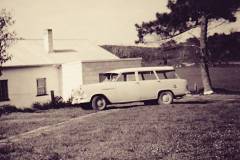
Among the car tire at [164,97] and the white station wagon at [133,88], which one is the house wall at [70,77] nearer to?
the white station wagon at [133,88]

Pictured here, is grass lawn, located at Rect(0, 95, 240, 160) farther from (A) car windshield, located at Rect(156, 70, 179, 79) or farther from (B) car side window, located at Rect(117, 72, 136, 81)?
(A) car windshield, located at Rect(156, 70, 179, 79)

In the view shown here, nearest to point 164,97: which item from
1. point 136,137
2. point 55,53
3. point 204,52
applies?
point 136,137

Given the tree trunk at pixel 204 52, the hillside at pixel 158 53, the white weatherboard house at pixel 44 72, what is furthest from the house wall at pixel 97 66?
the tree trunk at pixel 204 52

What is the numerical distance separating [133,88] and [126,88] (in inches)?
12.2

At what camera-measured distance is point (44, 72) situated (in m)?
28.3

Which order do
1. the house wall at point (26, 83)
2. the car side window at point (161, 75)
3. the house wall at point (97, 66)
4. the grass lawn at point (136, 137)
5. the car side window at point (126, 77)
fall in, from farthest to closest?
the house wall at point (97, 66) < the house wall at point (26, 83) < the car side window at point (161, 75) < the car side window at point (126, 77) < the grass lawn at point (136, 137)

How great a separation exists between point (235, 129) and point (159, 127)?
214 centimetres

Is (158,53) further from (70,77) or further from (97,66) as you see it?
(70,77)

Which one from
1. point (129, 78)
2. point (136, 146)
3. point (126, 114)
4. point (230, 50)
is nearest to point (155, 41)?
point (230, 50)

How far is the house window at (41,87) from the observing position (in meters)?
27.8

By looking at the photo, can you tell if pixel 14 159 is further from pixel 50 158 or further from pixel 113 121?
pixel 113 121

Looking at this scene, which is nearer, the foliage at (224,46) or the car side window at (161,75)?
the car side window at (161,75)

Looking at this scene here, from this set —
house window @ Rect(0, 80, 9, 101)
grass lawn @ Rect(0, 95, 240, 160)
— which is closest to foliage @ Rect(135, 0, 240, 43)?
house window @ Rect(0, 80, 9, 101)

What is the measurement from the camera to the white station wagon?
692 inches
